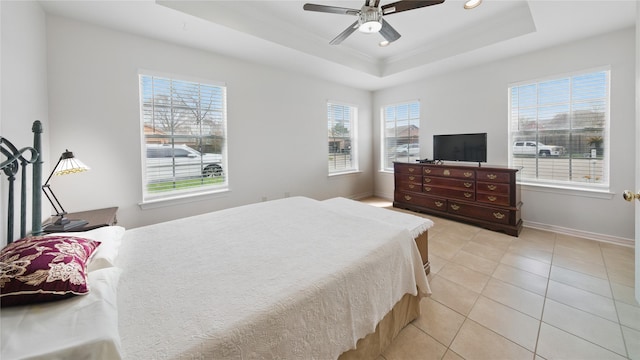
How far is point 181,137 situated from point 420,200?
160 inches

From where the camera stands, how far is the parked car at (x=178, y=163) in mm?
3107

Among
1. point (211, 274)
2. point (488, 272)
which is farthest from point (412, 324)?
point (211, 274)

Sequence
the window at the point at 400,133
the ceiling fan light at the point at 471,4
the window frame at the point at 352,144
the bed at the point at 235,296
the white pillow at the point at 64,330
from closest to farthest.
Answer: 1. the white pillow at the point at 64,330
2. the bed at the point at 235,296
3. the ceiling fan light at the point at 471,4
4. the window at the point at 400,133
5. the window frame at the point at 352,144

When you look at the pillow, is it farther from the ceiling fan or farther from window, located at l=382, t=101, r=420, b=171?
window, located at l=382, t=101, r=420, b=171

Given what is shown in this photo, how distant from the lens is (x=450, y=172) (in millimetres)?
4027

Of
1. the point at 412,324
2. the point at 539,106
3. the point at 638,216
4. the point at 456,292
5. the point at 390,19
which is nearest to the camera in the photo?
the point at 638,216

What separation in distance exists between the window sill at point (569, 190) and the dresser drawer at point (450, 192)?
0.79m

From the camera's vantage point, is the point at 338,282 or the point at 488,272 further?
the point at 488,272

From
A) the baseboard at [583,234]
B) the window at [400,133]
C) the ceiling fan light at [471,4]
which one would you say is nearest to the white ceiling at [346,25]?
the ceiling fan light at [471,4]

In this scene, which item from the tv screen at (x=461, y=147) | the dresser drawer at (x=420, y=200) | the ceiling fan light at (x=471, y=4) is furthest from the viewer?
the dresser drawer at (x=420, y=200)

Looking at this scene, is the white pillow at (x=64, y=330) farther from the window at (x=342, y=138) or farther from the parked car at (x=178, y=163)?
the window at (x=342, y=138)

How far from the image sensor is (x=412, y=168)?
4555 millimetres

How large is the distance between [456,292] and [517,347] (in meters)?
0.60

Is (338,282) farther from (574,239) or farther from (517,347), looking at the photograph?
(574,239)
